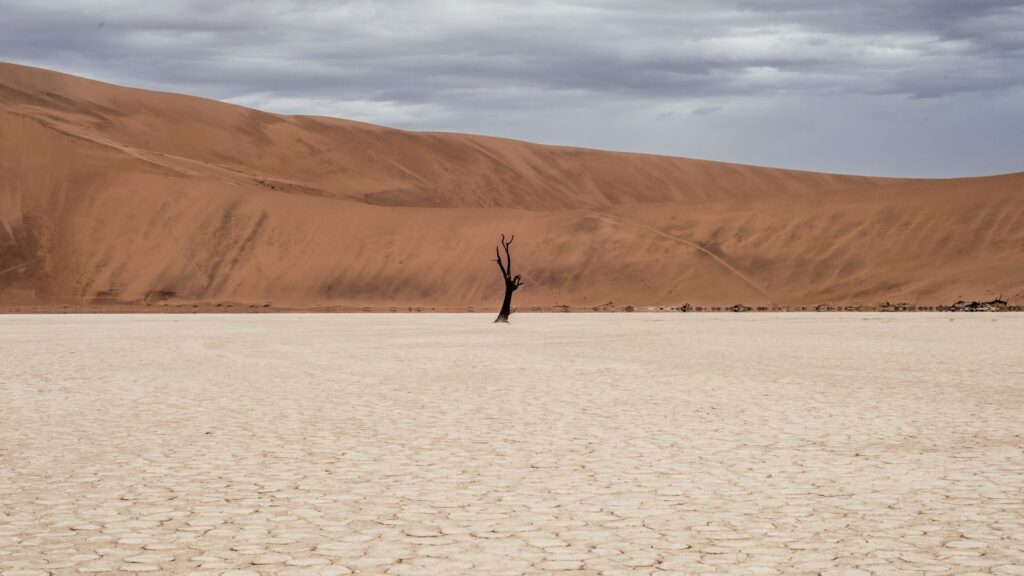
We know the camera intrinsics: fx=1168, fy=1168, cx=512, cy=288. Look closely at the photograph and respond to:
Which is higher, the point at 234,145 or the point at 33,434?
the point at 234,145

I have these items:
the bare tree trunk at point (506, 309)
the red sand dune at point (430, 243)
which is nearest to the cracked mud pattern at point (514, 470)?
the bare tree trunk at point (506, 309)

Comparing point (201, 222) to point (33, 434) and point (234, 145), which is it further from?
point (33, 434)

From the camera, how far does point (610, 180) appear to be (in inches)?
5389

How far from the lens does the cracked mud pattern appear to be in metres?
6.39

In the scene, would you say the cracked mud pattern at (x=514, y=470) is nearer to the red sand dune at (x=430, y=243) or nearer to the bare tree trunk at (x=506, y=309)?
the bare tree trunk at (x=506, y=309)

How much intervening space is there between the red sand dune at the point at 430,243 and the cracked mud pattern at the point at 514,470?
50.3 metres

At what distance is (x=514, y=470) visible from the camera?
9328 mm

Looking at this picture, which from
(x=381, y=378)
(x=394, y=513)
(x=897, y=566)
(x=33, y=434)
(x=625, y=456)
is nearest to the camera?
(x=897, y=566)

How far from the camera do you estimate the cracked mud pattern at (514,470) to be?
639cm

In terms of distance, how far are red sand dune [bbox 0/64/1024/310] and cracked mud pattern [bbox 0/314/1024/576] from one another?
50.3 m

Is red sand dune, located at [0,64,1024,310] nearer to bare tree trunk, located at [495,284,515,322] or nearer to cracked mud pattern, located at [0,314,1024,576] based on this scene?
bare tree trunk, located at [495,284,515,322]

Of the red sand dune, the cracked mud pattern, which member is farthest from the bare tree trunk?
the cracked mud pattern

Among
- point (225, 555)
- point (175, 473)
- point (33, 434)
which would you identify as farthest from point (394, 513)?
point (33, 434)

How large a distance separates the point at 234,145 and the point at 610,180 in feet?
150
